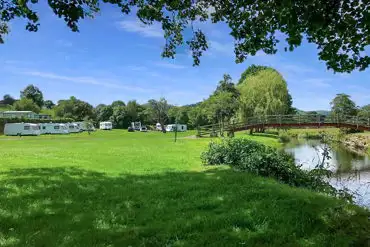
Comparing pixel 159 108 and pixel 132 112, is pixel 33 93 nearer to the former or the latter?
pixel 132 112

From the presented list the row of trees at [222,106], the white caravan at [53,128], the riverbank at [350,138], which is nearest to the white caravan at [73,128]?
the white caravan at [53,128]

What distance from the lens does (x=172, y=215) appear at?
21.0 feet

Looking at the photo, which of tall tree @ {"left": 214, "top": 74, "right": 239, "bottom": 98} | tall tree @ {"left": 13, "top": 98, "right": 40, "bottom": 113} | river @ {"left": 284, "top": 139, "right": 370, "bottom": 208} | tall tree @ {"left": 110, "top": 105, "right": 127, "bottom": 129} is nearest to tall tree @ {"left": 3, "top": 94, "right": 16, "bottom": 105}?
tall tree @ {"left": 13, "top": 98, "right": 40, "bottom": 113}

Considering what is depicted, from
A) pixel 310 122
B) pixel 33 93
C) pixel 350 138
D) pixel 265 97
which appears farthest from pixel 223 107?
pixel 33 93

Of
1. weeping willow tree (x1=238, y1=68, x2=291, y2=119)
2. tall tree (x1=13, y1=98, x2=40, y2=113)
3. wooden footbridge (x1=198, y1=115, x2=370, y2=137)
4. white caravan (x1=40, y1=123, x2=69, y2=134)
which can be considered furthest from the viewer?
tall tree (x1=13, y1=98, x2=40, y2=113)

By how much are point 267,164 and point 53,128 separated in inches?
2315

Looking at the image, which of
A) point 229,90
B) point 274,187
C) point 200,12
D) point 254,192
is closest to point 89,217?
point 254,192

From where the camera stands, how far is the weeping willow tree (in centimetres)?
5212

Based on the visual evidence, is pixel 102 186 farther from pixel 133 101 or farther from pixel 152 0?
pixel 133 101

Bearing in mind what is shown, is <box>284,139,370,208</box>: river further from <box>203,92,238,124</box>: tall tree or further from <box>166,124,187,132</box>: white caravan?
<box>166,124,187,132</box>: white caravan

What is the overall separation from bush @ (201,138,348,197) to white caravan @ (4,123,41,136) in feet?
160

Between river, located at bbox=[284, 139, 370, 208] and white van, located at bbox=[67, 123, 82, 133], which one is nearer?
river, located at bbox=[284, 139, 370, 208]

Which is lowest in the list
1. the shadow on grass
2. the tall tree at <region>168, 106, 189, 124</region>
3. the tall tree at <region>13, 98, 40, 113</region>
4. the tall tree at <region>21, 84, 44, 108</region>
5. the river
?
the river

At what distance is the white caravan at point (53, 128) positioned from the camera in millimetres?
63162
